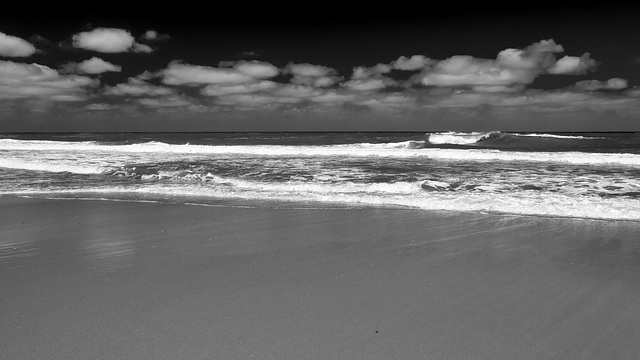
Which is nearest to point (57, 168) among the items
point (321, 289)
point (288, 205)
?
point (288, 205)

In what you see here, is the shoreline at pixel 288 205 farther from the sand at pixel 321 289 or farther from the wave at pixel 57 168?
the wave at pixel 57 168

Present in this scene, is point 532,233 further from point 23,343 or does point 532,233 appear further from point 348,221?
point 23,343

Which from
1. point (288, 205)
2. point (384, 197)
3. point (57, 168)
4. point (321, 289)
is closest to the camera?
point (321, 289)

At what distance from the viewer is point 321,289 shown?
3.40 meters

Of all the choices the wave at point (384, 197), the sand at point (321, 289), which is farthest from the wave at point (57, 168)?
the sand at point (321, 289)

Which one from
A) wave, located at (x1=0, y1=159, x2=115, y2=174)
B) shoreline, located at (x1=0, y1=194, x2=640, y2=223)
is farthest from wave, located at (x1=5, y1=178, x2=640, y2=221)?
wave, located at (x1=0, y1=159, x2=115, y2=174)

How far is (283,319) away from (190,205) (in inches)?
185

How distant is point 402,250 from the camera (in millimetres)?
4496

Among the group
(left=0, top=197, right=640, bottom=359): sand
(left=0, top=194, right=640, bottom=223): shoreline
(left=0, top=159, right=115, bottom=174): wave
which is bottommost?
(left=0, top=197, right=640, bottom=359): sand

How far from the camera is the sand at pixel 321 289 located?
2.50m

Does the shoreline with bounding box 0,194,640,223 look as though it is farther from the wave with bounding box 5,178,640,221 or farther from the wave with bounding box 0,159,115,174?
the wave with bounding box 0,159,115,174

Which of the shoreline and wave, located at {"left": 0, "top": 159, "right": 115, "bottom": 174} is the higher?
wave, located at {"left": 0, "top": 159, "right": 115, "bottom": 174}

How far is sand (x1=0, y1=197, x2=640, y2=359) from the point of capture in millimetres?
2500

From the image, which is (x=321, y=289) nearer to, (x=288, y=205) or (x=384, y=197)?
(x=288, y=205)
